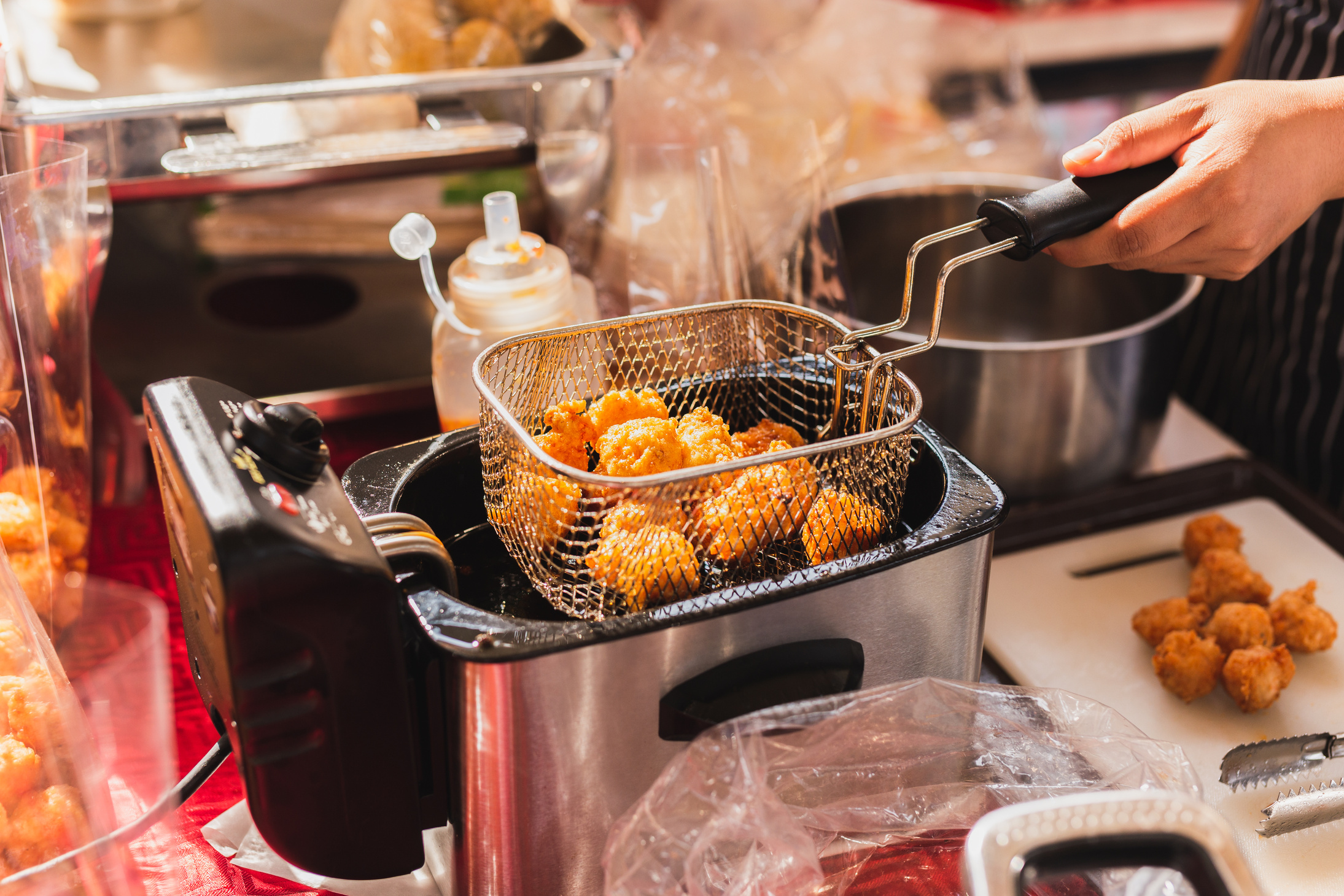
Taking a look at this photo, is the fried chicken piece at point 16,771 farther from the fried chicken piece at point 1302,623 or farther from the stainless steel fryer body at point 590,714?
the fried chicken piece at point 1302,623

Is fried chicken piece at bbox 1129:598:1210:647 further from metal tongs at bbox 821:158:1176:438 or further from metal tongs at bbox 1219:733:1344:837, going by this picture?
metal tongs at bbox 821:158:1176:438

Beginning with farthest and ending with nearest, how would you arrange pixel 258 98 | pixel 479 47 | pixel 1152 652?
pixel 479 47 < pixel 258 98 < pixel 1152 652

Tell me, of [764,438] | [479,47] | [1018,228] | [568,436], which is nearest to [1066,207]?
[1018,228]

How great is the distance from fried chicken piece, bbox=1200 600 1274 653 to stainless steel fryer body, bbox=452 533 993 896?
13.5 inches

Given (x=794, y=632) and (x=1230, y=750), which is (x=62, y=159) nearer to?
(x=794, y=632)

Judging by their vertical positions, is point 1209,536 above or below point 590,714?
below

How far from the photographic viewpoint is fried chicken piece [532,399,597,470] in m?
0.66

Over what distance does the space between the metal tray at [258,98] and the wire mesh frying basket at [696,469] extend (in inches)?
17.2

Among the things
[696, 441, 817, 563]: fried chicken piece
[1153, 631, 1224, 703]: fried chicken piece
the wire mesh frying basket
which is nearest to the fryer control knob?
the wire mesh frying basket

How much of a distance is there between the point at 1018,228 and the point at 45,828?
2.26ft

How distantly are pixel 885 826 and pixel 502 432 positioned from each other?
1.10 feet

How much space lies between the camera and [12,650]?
66 cm

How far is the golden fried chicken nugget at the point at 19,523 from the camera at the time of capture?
78 centimetres

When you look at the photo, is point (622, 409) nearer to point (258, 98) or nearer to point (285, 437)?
point (285, 437)
